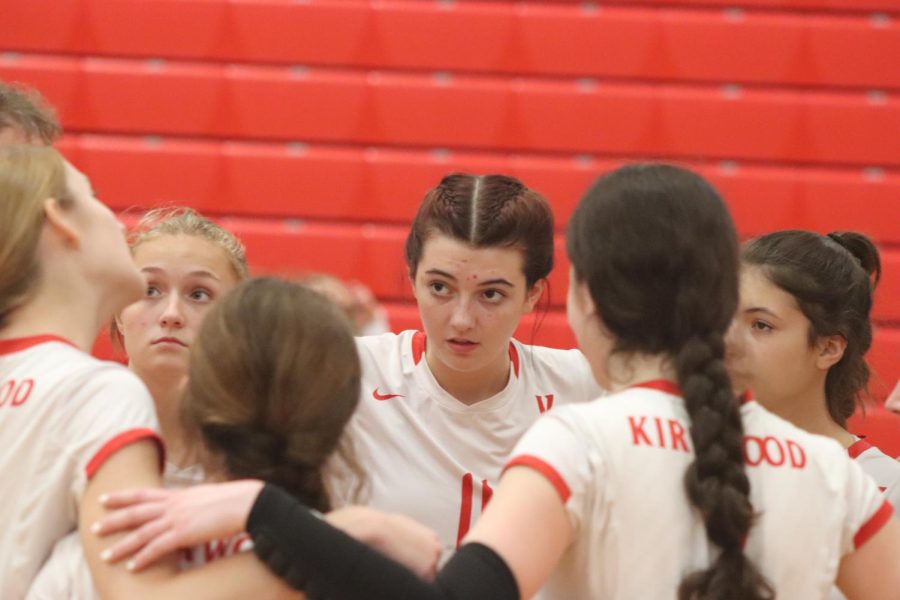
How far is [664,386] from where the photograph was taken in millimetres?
1458

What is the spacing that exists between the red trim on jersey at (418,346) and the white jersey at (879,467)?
92cm

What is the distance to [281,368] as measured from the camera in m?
1.41

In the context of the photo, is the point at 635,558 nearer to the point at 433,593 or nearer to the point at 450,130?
the point at 433,593

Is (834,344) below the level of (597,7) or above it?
below

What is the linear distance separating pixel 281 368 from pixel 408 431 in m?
0.94

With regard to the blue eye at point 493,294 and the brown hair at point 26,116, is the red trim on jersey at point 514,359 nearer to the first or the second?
the blue eye at point 493,294

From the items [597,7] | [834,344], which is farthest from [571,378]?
[597,7]

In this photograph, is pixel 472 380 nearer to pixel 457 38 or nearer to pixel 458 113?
pixel 458 113

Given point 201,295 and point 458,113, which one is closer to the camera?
point 201,295

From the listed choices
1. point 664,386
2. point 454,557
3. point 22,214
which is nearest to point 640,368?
point 664,386

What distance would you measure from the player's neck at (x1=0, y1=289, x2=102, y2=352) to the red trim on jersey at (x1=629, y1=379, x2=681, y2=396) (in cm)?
79

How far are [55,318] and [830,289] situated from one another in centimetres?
151

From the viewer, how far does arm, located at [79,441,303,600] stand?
1.34 metres

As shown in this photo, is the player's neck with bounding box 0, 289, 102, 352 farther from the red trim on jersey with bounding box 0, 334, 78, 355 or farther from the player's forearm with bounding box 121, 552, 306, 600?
the player's forearm with bounding box 121, 552, 306, 600
